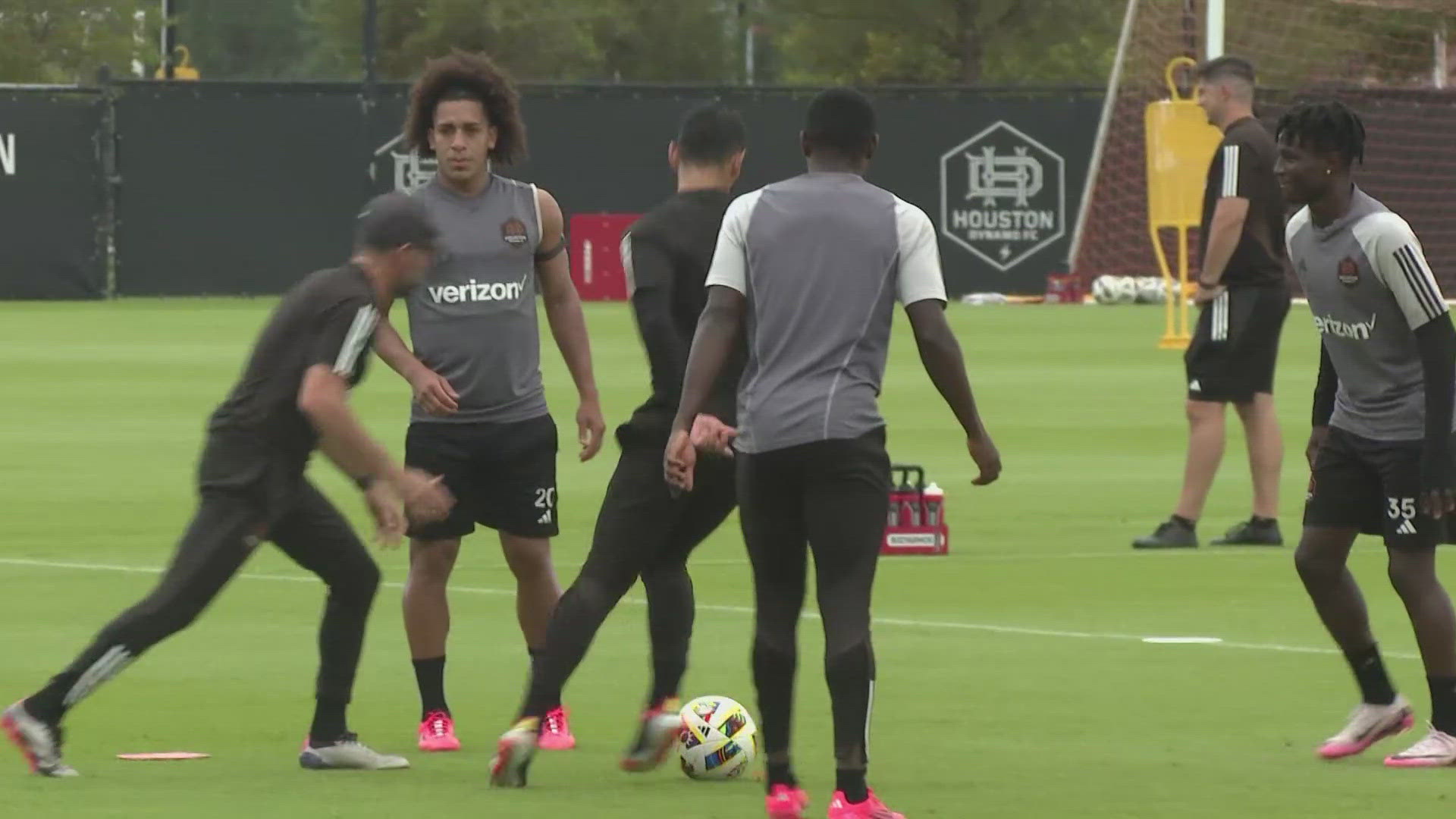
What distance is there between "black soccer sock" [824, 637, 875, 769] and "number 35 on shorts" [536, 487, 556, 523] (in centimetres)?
172

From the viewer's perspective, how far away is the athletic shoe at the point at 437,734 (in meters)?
8.68

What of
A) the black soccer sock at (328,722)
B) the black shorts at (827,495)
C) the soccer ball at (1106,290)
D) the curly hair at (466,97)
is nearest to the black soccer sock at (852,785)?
the black shorts at (827,495)

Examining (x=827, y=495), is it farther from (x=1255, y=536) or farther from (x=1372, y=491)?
(x=1255, y=536)

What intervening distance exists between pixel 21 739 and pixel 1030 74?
52.5 metres

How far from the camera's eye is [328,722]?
8344 millimetres

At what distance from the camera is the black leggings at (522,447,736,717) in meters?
8.05

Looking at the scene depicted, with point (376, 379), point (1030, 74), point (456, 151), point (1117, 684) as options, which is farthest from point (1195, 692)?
point (1030, 74)

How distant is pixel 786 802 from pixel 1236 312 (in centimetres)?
685

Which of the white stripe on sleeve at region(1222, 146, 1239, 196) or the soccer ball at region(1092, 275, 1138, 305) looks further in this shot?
the soccer ball at region(1092, 275, 1138, 305)

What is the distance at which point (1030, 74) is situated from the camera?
194 ft

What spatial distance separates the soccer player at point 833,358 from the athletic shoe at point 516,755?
2.53ft

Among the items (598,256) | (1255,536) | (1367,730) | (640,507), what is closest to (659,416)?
(640,507)

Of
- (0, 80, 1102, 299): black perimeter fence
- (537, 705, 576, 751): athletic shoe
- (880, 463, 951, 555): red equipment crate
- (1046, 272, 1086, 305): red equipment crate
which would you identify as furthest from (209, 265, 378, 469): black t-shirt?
(1046, 272, 1086, 305): red equipment crate

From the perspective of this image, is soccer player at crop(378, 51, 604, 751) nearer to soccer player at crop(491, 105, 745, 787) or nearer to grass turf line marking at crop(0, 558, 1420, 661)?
soccer player at crop(491, 105, 745, 787)
